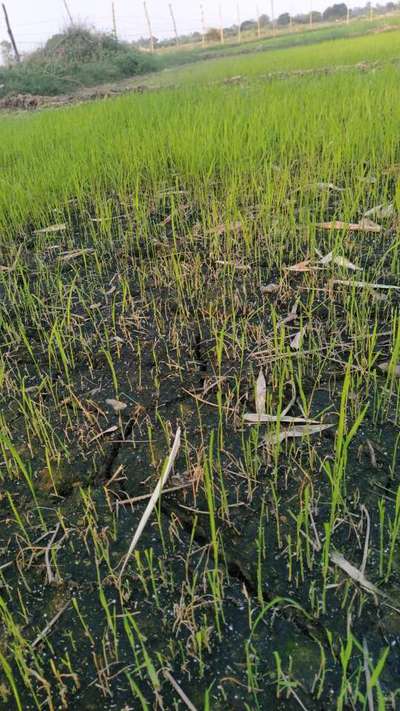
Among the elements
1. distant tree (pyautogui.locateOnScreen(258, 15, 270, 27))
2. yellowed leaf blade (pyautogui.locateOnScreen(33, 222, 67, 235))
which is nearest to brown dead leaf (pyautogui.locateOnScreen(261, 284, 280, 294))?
yellowed leaf blade (pyautogui.locateOnScreen(33, 222, 67, 235))

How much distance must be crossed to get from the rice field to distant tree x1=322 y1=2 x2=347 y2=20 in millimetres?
46168

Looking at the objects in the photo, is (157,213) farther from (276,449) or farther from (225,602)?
(225,602)

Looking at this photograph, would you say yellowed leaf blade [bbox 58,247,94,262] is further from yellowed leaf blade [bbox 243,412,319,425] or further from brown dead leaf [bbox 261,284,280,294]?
yellowed leaf blade [bbox 243,412,319,425]

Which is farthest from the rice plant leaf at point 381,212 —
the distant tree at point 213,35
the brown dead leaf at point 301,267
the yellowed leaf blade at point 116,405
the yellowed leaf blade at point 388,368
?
the distant tree at point 213,35

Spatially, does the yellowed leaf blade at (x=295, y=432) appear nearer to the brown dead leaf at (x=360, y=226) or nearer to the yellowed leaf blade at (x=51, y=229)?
the brown dead leaf at (x=360, y=226)

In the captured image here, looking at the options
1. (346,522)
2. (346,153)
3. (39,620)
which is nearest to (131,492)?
(39,620)

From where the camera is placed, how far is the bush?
12.3 metres

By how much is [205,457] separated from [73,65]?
52.9 feet

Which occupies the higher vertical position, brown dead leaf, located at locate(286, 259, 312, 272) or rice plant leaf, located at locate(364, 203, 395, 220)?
rice plant leaf, located at locate(364, 203, 395, 220)

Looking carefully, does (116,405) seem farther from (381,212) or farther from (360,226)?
(381,212)

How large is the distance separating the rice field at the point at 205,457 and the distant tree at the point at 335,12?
46.2 metres

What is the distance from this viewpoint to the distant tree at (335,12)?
39.5 m

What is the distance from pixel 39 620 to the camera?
769mm

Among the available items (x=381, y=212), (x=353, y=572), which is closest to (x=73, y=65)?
(x=381, y=212)
